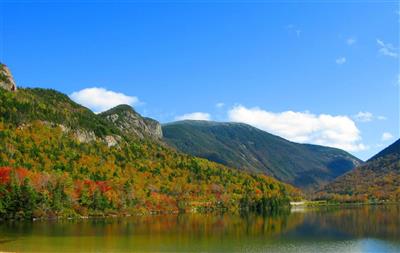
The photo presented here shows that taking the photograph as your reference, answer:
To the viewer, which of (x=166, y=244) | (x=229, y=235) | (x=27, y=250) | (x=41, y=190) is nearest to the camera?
(x=27, y=250)

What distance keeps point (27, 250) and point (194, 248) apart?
26.3 meters

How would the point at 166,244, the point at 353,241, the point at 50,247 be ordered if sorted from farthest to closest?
the point at 353,241 → the point at 166,244 → the point at 50,247

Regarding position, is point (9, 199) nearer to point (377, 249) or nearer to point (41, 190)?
point (41, 190)

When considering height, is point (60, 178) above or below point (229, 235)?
above

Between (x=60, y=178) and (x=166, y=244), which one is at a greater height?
(x=60, y=178)

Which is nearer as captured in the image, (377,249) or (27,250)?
(27,250)

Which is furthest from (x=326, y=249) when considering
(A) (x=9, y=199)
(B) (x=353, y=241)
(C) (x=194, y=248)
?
(A) (x=9, y=199)

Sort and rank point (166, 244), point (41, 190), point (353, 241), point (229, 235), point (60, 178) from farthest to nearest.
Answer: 1. point (60, 178)
2. point (41, 190)
3. point (229, 235)
4. point (353, 241)
5. point (166, 244)

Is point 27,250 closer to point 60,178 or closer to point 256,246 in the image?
point 256,246

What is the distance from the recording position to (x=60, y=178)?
597 feet

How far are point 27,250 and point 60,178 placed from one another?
357ft

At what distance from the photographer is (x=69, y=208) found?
17788cm

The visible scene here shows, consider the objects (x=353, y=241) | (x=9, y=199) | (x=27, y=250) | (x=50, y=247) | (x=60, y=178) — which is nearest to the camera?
(x=27, y=250)

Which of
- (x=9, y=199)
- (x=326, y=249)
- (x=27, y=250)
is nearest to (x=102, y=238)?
(x=27, y=250)
